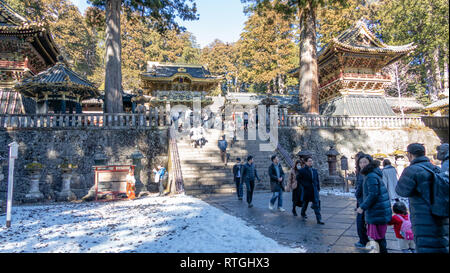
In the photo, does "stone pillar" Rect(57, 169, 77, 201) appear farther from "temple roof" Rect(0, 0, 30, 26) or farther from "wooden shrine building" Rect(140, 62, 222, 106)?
"wooden shrine building" Rect(140, 62, 222, 106)

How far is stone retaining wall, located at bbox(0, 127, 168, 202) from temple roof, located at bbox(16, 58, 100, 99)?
2.72 m

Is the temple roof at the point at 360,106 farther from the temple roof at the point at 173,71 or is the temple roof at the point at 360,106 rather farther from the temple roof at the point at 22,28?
the temple roof at the point at 22,28

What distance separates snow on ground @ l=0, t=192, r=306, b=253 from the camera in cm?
433

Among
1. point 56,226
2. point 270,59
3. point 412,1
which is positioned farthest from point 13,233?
point 412,1

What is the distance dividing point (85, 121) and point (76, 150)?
1.51m

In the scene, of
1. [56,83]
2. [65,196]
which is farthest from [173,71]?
[65,196]

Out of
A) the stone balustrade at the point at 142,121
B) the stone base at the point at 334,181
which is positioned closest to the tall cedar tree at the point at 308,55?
the stone balustrade at the point at 142,121

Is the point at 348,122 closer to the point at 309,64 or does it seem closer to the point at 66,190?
the point at 309,64

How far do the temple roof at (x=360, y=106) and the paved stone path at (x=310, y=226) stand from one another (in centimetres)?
1532

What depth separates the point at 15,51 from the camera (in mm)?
15781

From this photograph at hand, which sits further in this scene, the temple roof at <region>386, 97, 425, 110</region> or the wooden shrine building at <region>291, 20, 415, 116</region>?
the temple roof at <region>386, 97, 425, 110</region>

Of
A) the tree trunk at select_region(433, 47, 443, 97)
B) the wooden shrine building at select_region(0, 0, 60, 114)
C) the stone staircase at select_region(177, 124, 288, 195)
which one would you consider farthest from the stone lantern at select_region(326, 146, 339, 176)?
the wooden shrine building at select_region(0, 0, 60, 114)

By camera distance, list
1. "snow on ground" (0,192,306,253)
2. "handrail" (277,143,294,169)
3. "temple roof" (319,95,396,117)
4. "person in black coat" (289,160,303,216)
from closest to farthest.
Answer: "snow on ground" (0,192,306,253)
"person in black coat" (289,160,303,216)
"handrail" (277,143,294,169)
"temple roof" (319,95,396,117)

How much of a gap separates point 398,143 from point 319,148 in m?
5.36
